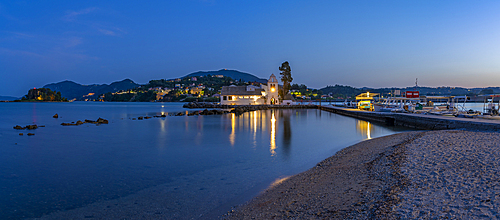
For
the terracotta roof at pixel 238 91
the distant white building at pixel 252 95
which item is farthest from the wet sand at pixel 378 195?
the terracotta roof at pixel 238 91

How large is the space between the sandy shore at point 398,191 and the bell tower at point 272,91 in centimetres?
5567

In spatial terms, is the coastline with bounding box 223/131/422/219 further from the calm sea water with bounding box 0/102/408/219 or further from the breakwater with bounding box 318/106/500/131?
the breakwater with bounding box 318/106/500/131

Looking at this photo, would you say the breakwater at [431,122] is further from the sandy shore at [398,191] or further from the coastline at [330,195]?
the coastline at [330,195]

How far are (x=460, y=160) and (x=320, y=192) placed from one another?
13.1ft

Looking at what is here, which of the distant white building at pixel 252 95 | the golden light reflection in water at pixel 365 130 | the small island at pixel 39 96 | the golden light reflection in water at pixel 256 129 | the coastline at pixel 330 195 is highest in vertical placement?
the small island at pixel 39 96

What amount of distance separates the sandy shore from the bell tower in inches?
2192

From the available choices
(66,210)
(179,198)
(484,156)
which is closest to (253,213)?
(179,198)

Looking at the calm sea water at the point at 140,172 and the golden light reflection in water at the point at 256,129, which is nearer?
the calm sea water at the point at 140,172

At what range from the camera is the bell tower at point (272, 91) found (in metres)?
63.3

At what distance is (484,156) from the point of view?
6988 mm

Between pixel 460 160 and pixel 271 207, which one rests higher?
pixel 460 160

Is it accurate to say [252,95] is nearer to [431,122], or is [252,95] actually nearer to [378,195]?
[431,122]

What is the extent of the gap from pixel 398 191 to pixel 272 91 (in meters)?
60.4

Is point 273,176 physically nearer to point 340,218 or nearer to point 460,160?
point 340,218
